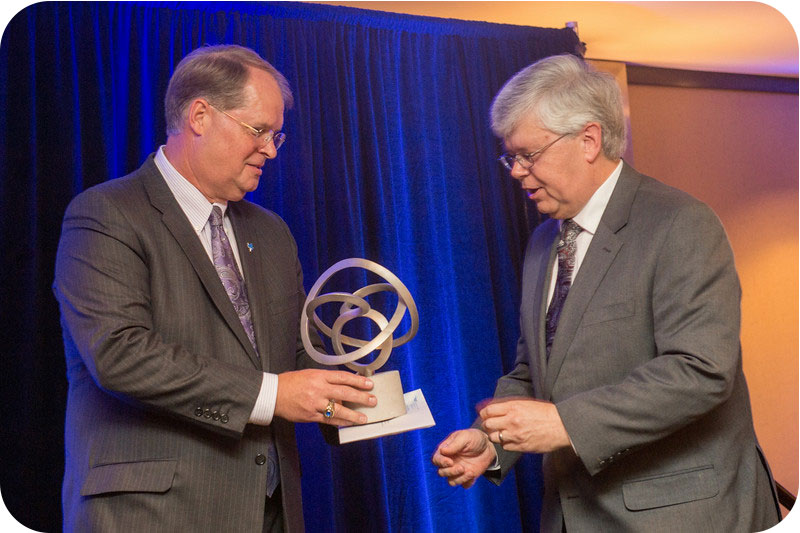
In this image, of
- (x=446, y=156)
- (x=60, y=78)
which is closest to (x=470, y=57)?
(x=446, y=156)

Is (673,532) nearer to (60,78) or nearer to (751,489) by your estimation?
(751,489)

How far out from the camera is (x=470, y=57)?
4.42 m

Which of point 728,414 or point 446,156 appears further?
point 446,156

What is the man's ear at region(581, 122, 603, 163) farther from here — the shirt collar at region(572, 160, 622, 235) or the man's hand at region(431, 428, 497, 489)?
the man's hand at region(431, 428, 497, 489)

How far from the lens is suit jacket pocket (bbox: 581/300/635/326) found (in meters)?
1.98

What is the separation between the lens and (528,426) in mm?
1923

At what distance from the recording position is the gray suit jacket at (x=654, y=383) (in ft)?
6.09

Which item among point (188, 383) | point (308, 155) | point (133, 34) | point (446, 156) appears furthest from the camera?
point (446, 156)

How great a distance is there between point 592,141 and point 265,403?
3.96ft

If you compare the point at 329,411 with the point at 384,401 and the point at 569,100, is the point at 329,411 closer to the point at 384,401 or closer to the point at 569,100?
the point at 384,401

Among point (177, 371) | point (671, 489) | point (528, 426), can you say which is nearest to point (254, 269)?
point (177, 371)

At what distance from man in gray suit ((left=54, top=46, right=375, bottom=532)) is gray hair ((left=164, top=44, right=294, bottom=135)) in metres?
0.12

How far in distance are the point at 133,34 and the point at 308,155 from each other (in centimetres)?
96

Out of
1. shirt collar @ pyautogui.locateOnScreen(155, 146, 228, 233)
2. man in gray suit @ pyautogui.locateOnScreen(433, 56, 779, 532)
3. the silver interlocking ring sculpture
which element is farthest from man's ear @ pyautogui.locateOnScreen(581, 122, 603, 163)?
shirt collar @ pyautogui.locateOnScreen(155, 146, 228, 233)
